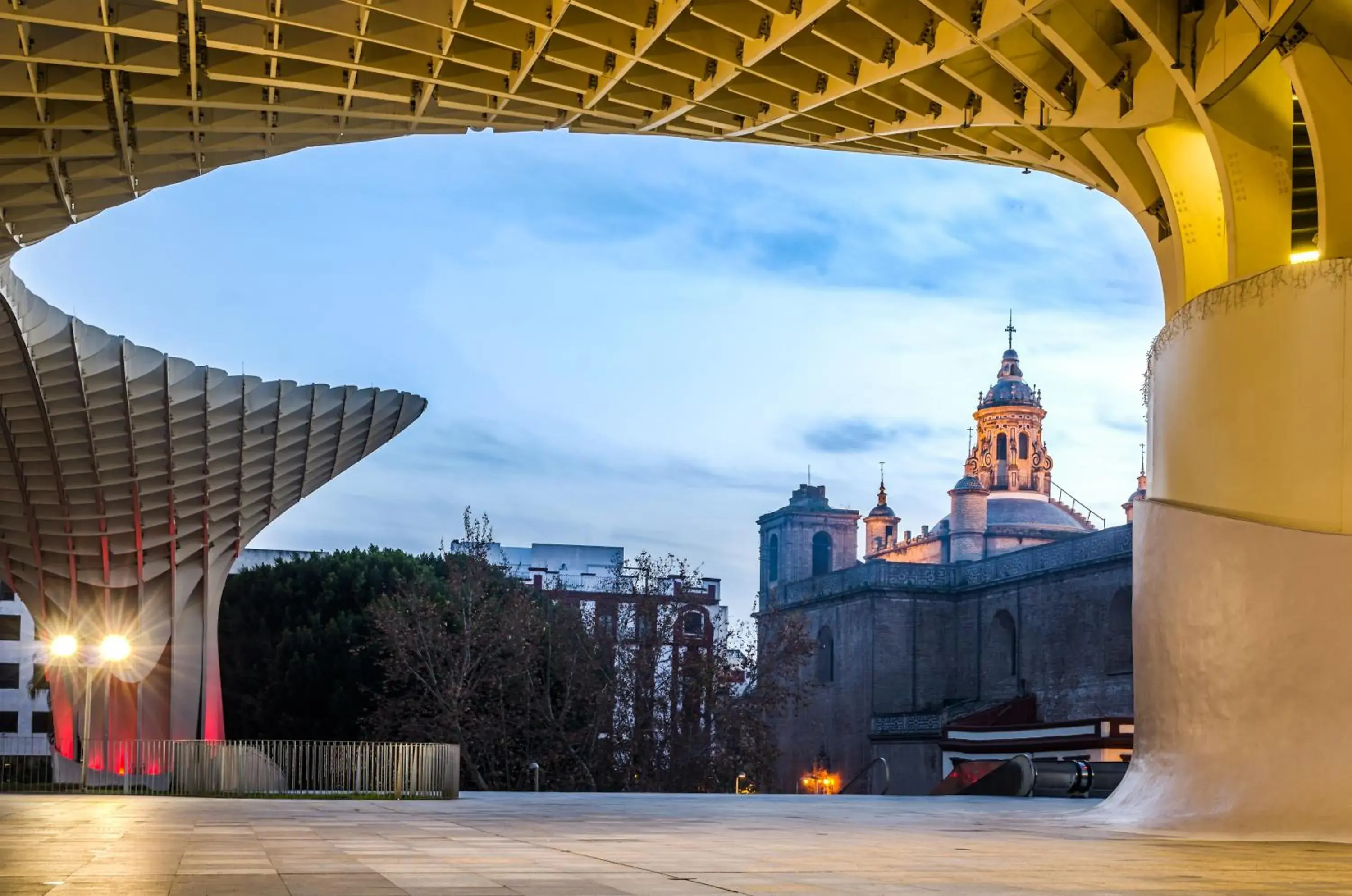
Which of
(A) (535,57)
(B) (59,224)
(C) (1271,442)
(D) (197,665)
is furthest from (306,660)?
(C) (1271,442)

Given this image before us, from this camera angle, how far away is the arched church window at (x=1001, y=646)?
84250 millimetres

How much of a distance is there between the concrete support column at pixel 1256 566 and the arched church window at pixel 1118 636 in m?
51.4

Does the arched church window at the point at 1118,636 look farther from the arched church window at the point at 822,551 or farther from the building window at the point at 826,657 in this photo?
the arched church window at the point at 822,551

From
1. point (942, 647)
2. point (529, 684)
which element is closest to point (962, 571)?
point (942, 647)

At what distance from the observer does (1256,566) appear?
64.2 feet

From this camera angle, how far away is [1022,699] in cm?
7838

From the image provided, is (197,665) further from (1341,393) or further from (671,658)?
(1341,393)

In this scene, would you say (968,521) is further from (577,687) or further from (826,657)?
(577,687)

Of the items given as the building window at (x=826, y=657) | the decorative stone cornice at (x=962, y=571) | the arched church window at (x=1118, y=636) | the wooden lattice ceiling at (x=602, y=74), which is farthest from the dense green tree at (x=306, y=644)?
the building window at (x=826, y=657)

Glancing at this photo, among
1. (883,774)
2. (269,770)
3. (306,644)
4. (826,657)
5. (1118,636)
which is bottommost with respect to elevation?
(883,774)

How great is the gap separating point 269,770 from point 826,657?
5945 centimetres

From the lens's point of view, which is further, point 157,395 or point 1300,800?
point 157,395

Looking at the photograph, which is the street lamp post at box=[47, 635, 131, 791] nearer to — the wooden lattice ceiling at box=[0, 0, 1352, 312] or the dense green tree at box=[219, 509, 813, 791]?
the dense green tree at box=[219, 509, 813, 791]

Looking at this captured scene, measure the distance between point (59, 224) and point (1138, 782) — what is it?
2096 centimetres
